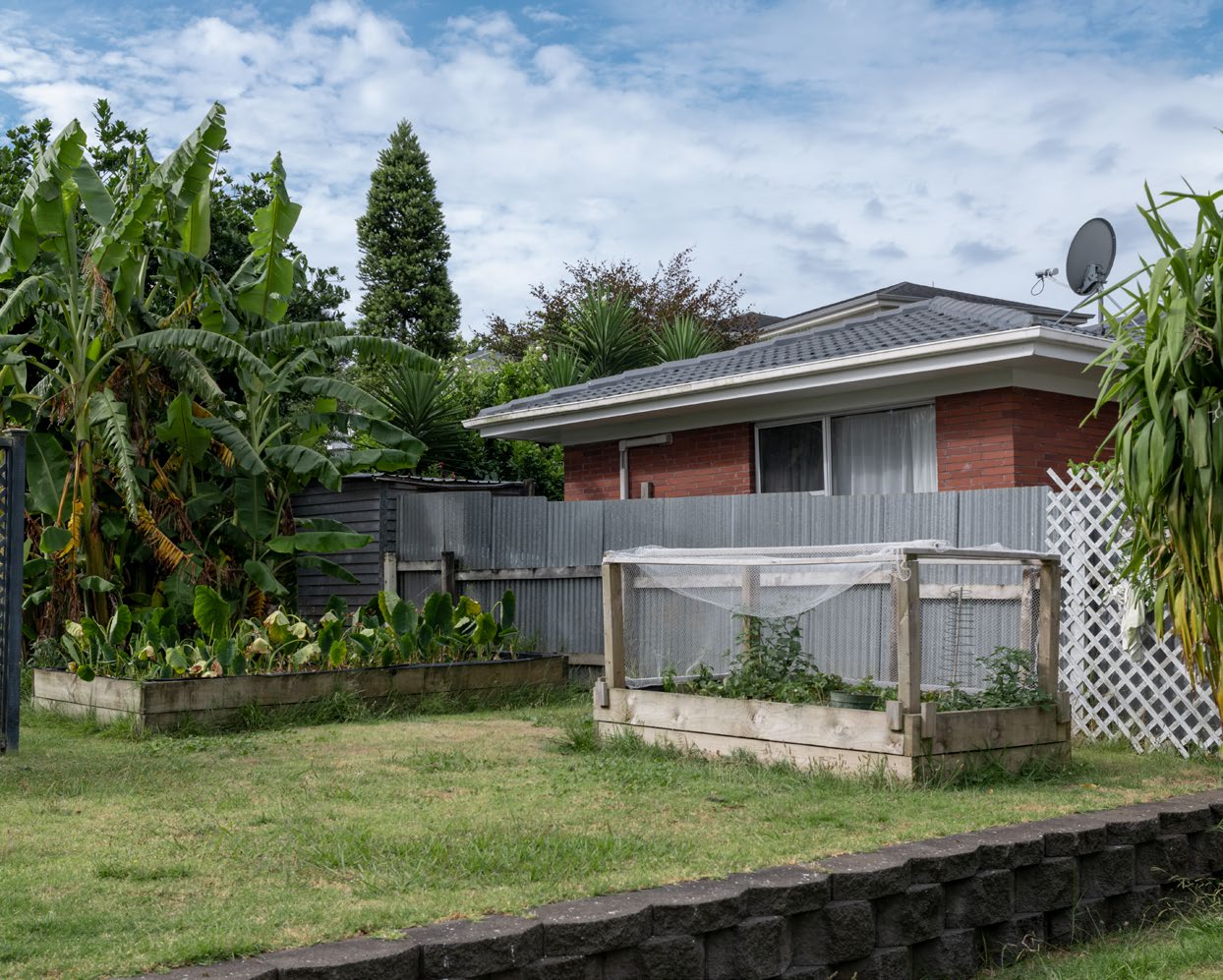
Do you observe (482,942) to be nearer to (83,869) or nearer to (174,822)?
(83,869)

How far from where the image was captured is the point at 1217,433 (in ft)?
15.2

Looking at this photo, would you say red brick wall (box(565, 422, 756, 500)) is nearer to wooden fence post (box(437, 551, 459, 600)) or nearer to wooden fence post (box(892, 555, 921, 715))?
wooden fence post (box(437, 551, 459, 600))

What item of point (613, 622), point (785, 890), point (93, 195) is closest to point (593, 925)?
point (785, 890)

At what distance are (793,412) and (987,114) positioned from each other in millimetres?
3407

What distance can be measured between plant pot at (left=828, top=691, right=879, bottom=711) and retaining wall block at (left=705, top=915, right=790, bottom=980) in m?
2.94

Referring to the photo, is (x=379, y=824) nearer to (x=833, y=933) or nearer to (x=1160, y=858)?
(x=833, y=933)

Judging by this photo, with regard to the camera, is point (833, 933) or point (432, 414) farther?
point (432, 414)

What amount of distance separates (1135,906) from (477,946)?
12.0 feet

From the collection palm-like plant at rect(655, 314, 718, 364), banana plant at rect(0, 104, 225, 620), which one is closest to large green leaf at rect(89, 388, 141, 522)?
banana plant at rect(0, 104, 225, 620)

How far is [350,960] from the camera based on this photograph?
3641 mm

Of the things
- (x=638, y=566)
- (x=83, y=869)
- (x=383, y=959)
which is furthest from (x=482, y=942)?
(x=638, y=566)

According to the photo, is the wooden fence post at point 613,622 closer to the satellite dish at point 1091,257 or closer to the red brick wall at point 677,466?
the red brick wall at point 677,466

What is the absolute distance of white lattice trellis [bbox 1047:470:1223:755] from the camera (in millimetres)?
8320

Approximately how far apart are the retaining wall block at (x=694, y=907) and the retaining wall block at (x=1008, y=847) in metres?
1.36
